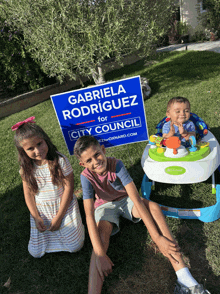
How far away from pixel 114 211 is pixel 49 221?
32.3 inches

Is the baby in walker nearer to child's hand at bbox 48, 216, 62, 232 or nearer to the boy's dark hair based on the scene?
the boy's dark hair

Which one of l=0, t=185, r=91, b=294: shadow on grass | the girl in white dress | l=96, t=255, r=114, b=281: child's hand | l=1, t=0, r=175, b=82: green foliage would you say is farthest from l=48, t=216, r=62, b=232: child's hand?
l=1, t=0, r=175, b=82: green foliage

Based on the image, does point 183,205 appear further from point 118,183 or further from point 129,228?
point 118,183

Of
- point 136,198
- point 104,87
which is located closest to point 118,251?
point 136,198

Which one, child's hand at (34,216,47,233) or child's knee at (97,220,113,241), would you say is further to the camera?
child's hand at (34,216,47,233)

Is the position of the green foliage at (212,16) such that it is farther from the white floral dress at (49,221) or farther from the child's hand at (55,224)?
the child's hand at (55,224)

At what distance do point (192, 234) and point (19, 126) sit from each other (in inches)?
88.6

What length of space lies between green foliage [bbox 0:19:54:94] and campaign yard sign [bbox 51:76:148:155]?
7146 mm

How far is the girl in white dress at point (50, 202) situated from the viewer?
2.38 meters

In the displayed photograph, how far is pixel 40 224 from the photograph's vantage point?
8.00 ft

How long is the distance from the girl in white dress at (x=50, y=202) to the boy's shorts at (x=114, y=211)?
0.35 metres

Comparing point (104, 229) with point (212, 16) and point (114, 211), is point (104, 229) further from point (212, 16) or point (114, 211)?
point (212, 16)

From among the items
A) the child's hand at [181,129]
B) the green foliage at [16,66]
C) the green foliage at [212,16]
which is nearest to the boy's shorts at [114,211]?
the child's hand at [181,129]

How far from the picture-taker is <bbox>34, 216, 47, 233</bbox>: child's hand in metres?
2.42
